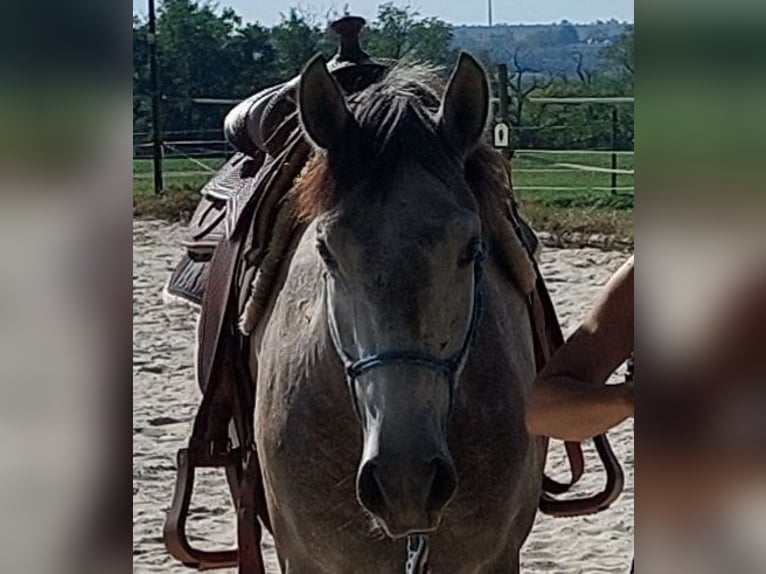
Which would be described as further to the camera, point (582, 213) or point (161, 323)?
point (582, 213)

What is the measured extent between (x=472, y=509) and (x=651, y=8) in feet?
4.17

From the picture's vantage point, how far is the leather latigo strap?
198 cm

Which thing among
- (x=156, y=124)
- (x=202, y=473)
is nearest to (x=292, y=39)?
(x=156, y=124)

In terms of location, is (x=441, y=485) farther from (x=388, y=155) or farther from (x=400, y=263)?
(x=388, y=155)

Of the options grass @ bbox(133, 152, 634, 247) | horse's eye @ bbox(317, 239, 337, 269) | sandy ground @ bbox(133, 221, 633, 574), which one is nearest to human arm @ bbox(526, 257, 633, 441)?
horse's eye @ bbox(317, 239, 337, 269)

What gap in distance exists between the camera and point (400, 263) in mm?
1326

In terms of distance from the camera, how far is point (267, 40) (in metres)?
14.4

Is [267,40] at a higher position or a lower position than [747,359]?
higher

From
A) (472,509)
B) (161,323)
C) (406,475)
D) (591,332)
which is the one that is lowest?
(161,323)

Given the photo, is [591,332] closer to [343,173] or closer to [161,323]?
[343,173]

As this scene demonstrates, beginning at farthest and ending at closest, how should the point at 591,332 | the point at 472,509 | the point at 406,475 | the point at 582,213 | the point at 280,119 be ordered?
the point at 582,213, the point at 280,119, the point at 472,509, the point at 406,475, the point at 591,332

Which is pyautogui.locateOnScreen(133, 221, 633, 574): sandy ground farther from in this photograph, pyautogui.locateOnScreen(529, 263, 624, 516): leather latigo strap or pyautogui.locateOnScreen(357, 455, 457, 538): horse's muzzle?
pyautogui.locateOnScreen(357, 455, 457, 538): horse's muzzle

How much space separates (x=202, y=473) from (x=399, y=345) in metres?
3.03

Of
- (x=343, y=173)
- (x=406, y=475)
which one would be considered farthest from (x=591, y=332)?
(x=343, y=173)
